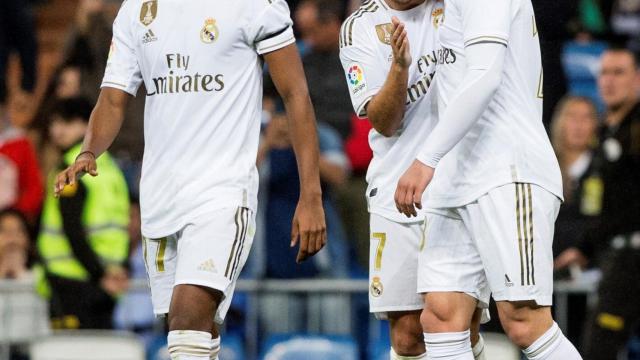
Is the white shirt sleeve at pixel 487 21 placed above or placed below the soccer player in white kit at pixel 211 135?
above

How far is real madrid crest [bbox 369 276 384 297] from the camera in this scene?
6453mm

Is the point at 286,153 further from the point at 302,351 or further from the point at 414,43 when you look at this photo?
the point at 414,43

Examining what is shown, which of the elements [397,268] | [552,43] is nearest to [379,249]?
[397,268]

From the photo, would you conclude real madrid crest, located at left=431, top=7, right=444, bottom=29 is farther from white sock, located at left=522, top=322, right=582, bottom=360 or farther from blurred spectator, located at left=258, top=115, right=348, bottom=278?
blurred spectator, located at left=258, top=115, right=348, bottom=278

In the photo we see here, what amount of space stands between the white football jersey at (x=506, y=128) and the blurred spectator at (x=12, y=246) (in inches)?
227

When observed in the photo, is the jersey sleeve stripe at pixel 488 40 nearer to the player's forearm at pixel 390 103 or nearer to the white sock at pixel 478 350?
the player's forearm at pixel 390 103

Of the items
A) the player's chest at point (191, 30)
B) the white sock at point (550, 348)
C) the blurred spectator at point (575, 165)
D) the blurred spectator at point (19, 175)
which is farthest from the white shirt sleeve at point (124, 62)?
the blurred spectator at point (19, 175)

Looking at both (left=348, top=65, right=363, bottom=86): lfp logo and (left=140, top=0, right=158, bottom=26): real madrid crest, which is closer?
(left=140, top=0, right=158, bottom=26): real madrid crest

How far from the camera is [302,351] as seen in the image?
9461mm

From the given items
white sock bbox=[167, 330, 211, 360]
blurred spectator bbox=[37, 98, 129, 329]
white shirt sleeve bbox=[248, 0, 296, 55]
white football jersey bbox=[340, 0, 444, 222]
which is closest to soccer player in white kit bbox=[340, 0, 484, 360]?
white football jersey bbox=[340, 0, 444, 222]

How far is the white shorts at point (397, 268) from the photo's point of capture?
252 inches

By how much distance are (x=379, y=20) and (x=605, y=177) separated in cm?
317

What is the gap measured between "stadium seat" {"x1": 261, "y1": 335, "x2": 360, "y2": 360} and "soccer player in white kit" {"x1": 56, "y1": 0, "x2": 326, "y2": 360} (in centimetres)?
346

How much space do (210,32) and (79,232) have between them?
4.49 metres
